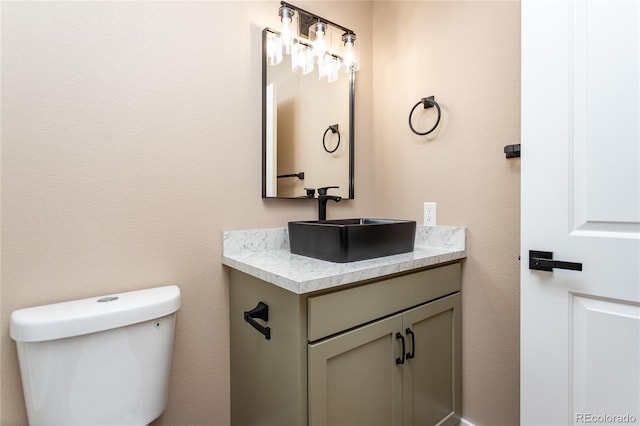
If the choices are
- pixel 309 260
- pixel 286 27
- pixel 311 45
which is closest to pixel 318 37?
pixel 311 45

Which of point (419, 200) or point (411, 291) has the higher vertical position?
point (419, 200)

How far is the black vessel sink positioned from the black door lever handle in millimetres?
441

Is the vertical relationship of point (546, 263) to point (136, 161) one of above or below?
below

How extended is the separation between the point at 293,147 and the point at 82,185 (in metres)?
0.82

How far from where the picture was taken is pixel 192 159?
3.93ft

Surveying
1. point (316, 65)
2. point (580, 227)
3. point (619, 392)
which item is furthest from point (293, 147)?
point (619, 392)

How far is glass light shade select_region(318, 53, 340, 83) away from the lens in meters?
1.54

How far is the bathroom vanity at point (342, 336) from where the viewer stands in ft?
2.97

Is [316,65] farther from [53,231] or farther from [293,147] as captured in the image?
[53,231]

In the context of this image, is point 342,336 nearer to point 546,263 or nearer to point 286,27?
point 546,263

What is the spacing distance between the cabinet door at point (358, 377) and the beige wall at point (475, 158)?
1.56ft

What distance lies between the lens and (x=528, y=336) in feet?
3.34

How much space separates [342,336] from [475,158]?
3.13 feet

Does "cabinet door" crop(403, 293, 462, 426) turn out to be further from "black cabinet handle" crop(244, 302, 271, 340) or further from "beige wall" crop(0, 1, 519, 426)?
"black cabinet handle" crop(244, 302, 271, 340)
